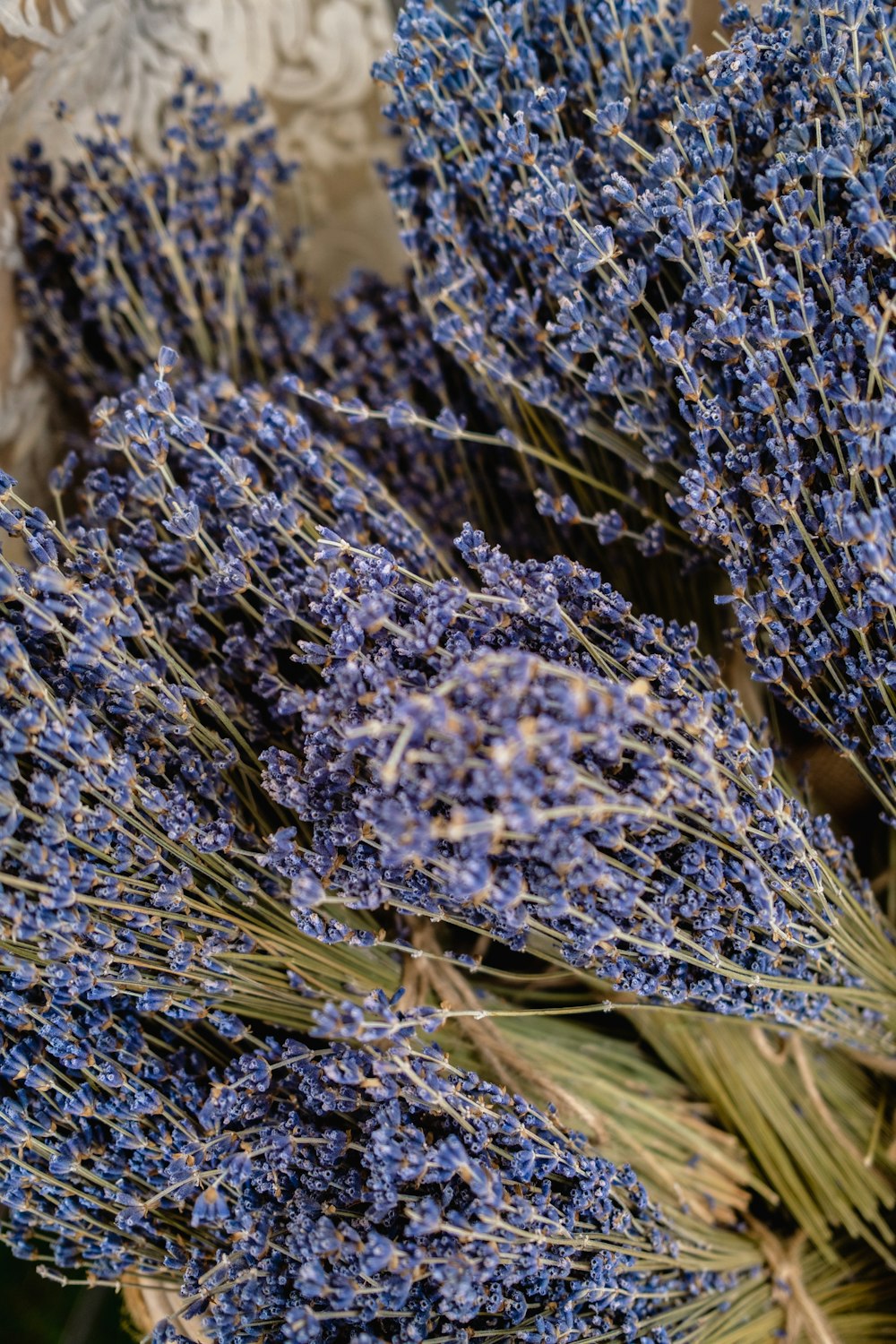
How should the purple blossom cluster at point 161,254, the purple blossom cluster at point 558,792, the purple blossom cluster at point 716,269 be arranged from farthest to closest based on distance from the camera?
the purple blossom cluster at point 161,254 → the purple blossom cluster at point 716,269 → the purple blossom cluster at point 558,792

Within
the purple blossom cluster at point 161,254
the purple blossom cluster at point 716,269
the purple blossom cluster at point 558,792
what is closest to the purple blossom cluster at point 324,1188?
the purple blossom cluster at point 558,792

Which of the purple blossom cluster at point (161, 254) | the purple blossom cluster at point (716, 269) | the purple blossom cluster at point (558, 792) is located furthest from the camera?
the purple blossom cluster at point (161, 254)

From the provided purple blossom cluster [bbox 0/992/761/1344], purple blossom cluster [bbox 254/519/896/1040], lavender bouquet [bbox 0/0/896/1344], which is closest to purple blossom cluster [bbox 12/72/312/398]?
lavender bouquet [bbox 0/0/896/1344]

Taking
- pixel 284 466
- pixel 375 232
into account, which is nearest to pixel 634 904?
pixel 284 466

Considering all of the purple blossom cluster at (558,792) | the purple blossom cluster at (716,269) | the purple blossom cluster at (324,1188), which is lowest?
the purple blossom cluster at (324,1188)

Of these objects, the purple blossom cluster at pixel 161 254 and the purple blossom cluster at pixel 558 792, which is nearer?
the purple blossom cluster at pixel 558 792

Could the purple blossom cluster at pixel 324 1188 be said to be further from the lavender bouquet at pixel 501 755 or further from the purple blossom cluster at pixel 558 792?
the purple blossom cluster at pixel 558 792

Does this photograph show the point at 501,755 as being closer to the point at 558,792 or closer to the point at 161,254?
the point at 558,792

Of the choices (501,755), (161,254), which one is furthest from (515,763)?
(161,254)
